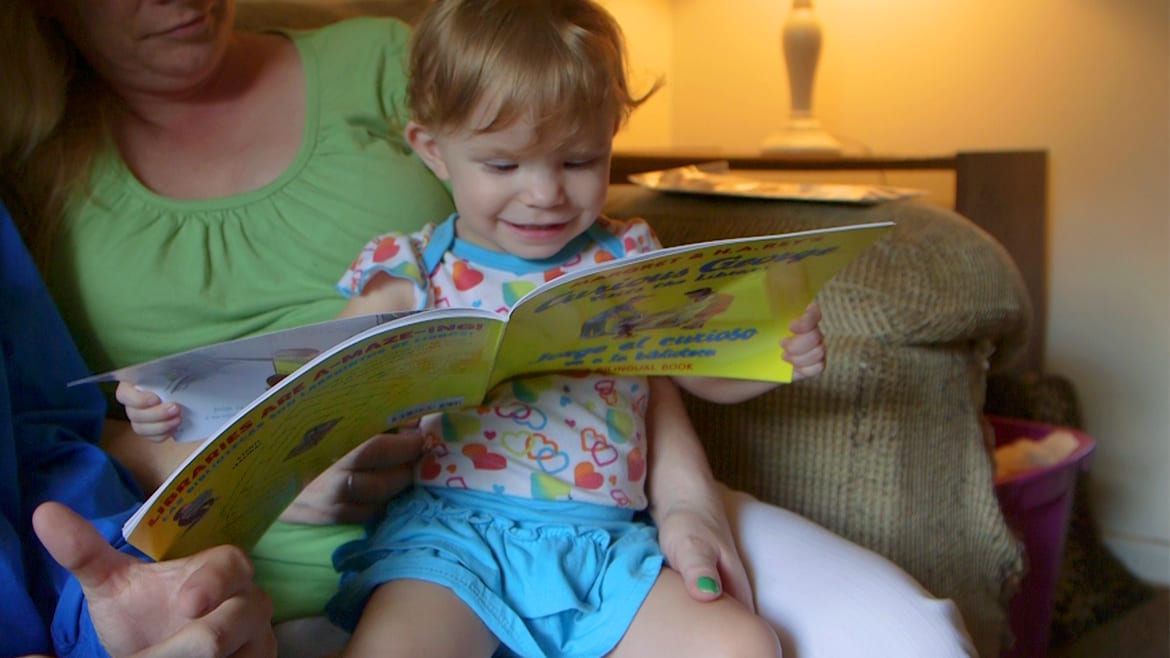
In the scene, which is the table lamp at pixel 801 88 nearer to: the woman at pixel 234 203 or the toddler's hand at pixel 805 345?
the woman at pixel 234 203

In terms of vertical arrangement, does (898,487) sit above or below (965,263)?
below

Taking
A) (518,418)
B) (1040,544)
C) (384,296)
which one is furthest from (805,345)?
(1040,544)

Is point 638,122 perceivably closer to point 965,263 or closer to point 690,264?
point 965,263

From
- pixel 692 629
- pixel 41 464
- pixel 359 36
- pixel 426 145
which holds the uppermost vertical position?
pixel 359 36

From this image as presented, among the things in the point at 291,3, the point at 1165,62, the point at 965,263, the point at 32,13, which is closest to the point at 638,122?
the point at 1165,62

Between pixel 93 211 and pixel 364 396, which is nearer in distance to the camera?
pixel 364 396

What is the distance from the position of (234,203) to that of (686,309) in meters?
0.44

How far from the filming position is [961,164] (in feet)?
5.58

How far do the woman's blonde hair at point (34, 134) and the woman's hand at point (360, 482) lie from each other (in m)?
0.32

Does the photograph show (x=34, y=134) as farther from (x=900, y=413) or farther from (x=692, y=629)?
(x=900, y=413)

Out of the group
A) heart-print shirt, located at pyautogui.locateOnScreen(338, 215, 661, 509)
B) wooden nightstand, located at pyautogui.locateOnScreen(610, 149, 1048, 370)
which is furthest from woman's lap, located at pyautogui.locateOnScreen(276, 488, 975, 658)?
wooden nightstand, located at pyautogui.locateOnScreen(610, 149, 1048, 370)

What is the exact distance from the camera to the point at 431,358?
676 millimetres

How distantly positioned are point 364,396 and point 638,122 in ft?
5.51

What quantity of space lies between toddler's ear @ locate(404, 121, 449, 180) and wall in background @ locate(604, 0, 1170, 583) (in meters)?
0.89
